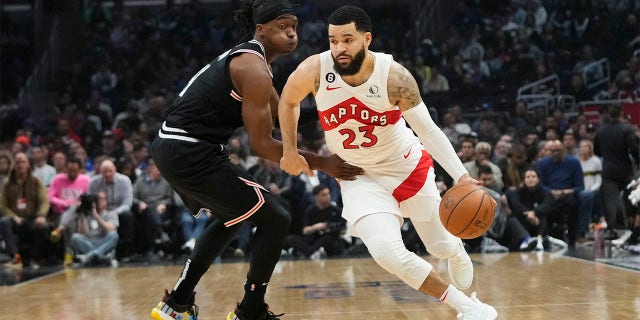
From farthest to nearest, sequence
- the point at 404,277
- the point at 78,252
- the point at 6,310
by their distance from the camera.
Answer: the point at 78,252
the point at 6,310
the point at 404,277

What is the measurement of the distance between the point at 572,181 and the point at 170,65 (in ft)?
34.5

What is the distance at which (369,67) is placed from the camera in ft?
16.6

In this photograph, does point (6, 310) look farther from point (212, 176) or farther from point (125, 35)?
point (125, 35)

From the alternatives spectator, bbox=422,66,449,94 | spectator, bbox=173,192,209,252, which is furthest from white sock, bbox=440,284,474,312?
spectator, bbox=422,66,449,94

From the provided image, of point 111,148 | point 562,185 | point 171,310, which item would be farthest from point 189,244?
point 171,310

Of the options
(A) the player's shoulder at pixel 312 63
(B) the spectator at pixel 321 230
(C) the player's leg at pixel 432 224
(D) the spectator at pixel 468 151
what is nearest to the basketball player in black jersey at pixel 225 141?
(A) the player's shoulder at pixel 312 63

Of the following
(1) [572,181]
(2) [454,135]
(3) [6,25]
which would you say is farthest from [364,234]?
(3) [6,25]

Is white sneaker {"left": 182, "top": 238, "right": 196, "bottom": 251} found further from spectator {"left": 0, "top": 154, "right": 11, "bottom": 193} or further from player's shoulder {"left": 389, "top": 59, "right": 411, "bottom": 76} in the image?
player's shoulder {"left": 389, "top": 59, "right": 411, "bottom": 76}

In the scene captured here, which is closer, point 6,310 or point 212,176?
point 212,176

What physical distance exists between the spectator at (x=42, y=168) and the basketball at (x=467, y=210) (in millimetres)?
9092

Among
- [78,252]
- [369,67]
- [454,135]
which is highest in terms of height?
[369,67]

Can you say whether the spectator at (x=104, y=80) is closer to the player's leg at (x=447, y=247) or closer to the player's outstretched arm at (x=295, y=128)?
the player's outstretched arm at (x=295, y=128)

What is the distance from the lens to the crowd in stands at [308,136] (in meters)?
11.6

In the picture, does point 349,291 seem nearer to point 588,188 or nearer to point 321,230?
point 321,230
